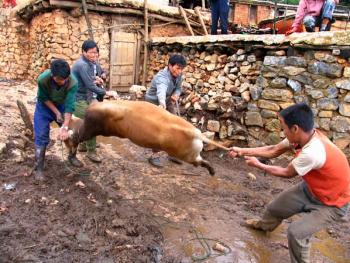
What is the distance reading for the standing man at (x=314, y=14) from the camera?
7.75 metres

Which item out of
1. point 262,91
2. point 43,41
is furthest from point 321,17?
point 43,41

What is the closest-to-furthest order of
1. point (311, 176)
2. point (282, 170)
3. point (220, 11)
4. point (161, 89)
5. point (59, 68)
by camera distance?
point (311, 176) < point (282, 170) < point (59, 68) < point (161, 89) < point (220, 11)

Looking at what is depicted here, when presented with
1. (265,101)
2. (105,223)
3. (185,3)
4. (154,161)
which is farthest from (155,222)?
(185,3)

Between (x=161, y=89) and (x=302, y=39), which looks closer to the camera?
(x=161, y=89)

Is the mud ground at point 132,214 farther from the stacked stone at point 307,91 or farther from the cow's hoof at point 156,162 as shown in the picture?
the stacked stone at point 307,91

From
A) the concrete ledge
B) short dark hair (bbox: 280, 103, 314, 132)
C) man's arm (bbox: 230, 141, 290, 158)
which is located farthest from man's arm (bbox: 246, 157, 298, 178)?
the concrete ledge

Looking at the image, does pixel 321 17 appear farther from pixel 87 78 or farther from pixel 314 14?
pixel 87 78

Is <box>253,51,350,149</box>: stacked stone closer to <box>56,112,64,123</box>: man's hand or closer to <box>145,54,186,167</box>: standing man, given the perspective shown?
<box>145,54,186,167</box>: standing man

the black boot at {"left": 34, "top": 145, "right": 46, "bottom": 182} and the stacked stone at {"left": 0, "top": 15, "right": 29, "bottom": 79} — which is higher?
the stacked stone at {"left": 0, "top": 15, "right": 29, "bottom": 79}

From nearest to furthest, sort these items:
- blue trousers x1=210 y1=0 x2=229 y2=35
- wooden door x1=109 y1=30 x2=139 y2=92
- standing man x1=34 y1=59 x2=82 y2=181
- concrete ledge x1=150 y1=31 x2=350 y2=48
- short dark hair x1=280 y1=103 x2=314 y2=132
→ 1. short dark hair x1=280 y1=103 x2=314 y2=132
2. standing man x1=34 y1=59 x2=82 y2=181
3. concrete ledge x1=150 y1=31 x2=350 y2=48
4. blue trousers x1=210 y1=0 x2=229 y2=35
5. wooden door x1=109 y1=30 x2=139 y2=92

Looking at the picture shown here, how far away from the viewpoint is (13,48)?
12977 mm

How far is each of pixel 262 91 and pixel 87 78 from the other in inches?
140

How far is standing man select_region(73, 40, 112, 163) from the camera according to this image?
558cm

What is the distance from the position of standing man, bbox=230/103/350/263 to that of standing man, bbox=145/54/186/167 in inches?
90.8
